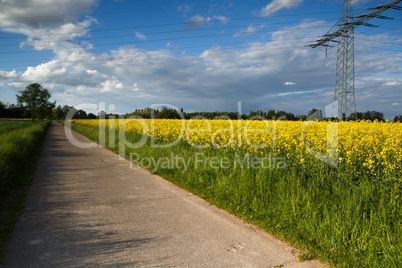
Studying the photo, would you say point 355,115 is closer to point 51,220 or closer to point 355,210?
point 355,210

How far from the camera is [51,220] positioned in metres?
4.13

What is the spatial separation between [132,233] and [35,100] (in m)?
83.7

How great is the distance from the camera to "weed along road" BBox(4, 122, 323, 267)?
3008 millimetres

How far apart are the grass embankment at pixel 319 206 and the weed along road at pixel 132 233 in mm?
341

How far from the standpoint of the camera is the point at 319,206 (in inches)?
152

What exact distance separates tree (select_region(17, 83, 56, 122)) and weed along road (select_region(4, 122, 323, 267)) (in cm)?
7745

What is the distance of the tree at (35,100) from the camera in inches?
2778

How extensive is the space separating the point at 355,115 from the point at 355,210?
20.8 meters
